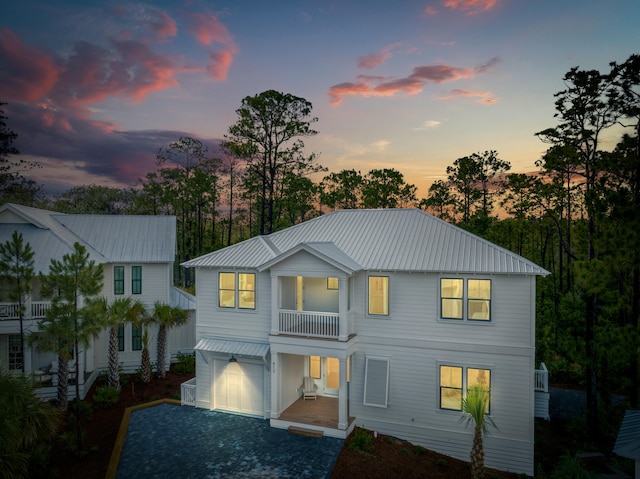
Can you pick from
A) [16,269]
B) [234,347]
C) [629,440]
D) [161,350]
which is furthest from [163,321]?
[629,440]

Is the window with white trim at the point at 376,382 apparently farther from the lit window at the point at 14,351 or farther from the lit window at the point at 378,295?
the lit window at the point at 14,351

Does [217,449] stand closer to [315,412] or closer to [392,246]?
[315,412]

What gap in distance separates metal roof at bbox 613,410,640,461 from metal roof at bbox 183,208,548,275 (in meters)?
4.73

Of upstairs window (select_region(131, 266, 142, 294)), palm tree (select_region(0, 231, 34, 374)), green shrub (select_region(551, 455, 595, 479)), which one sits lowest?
green shrub (select_region(551, 455, 595, 479))

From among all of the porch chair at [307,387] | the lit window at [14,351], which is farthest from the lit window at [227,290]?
the lit window at [14,351]

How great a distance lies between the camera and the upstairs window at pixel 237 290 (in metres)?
17.2

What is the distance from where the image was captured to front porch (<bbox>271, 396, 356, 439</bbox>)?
14.9m

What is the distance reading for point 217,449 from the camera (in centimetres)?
1378

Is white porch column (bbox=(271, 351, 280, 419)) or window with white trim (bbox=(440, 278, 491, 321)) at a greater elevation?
window with white trim (bbox=(440, 278, 491, 321))

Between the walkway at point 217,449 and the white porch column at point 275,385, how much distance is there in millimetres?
678

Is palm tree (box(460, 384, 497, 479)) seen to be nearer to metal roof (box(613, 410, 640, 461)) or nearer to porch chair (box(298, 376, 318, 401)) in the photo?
metal roof (box(613, 410, 640, 461))

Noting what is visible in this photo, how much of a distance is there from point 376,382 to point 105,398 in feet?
42.4

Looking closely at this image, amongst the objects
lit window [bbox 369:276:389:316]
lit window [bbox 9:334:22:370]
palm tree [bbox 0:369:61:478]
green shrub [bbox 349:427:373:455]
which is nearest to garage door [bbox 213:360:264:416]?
green shrub [bbox 349:427:373:455]

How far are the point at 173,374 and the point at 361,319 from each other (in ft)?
43.1
